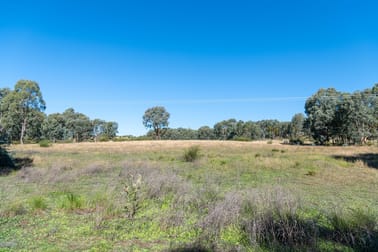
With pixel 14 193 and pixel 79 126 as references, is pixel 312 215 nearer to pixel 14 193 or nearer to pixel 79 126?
pixel 14 193

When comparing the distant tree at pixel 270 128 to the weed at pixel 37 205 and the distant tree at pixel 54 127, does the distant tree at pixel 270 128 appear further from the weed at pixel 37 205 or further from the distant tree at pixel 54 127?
the weed at pixel 37 205

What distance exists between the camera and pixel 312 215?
5250 millimetres

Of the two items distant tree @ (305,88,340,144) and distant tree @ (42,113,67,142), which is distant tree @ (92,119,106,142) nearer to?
distant tree @ (42,113,67,142)

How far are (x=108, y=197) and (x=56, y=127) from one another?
78.7m

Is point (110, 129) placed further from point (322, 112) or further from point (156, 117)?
point (322, 112)

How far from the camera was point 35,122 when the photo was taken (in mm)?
48469

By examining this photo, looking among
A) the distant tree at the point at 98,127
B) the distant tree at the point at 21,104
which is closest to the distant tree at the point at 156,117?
the distant tree at the point at 98,127

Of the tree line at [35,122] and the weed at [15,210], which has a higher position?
the tree line at [35,122]

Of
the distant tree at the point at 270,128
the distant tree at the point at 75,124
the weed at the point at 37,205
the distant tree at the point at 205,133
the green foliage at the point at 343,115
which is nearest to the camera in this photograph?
the weed at the point at 37,205

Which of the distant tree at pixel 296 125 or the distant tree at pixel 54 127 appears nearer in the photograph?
the distant tree at pixel 54 127

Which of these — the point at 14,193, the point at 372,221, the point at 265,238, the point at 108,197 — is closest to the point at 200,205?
the point at 265,238

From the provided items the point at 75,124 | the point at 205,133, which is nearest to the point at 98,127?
the point at 75,124

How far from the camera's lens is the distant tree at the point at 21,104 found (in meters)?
40.6

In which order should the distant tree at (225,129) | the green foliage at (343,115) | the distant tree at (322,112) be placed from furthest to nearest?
1. the distant tree at (225,129)
2. the distant tree at (322,112)
3. the green foliage at (343,115)
